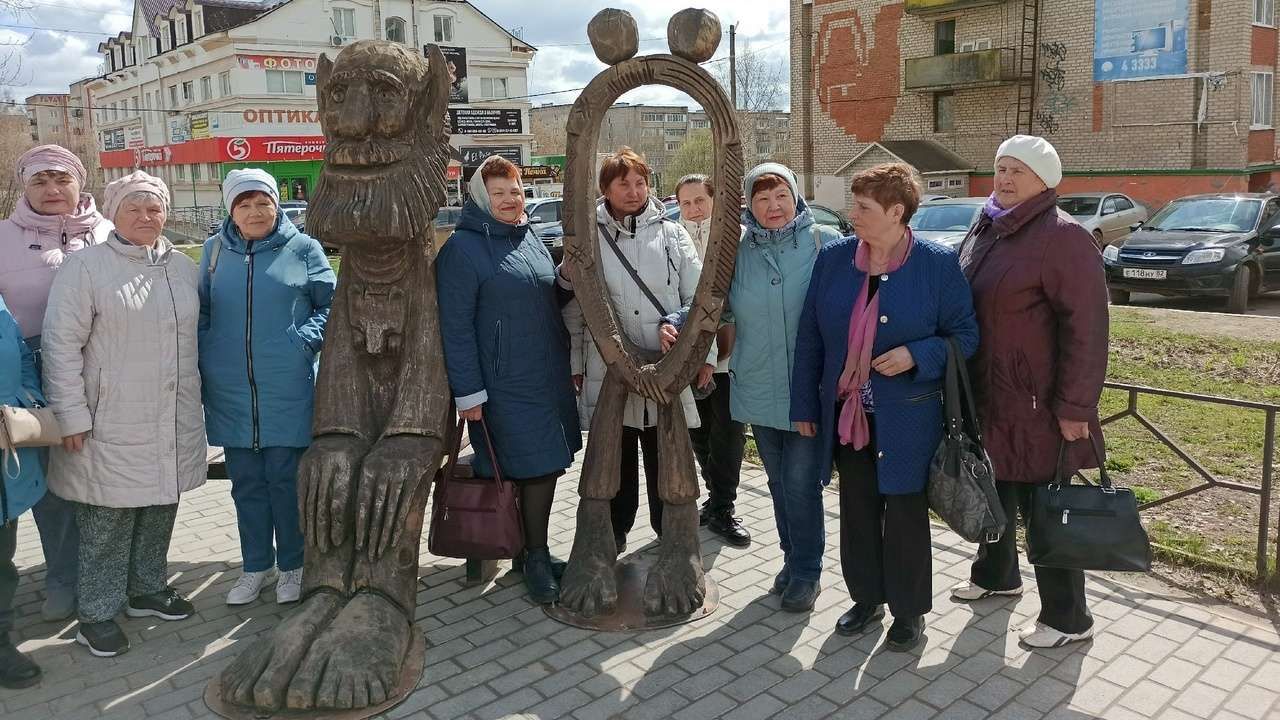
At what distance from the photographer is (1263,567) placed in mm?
4004

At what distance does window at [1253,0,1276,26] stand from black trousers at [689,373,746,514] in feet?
67.0

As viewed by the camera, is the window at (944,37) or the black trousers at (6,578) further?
the window at (944,37)

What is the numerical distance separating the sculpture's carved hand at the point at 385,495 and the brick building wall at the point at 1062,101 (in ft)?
68.5

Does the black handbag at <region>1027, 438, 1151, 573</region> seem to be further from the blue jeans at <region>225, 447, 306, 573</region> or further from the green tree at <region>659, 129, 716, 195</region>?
the green tree at <region>659, 129, 716, 195</region>

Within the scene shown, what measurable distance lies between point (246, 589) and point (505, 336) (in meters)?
1.63

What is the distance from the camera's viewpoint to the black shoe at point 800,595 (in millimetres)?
3949

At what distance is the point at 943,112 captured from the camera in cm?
2455

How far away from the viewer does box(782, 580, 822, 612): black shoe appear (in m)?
3.95

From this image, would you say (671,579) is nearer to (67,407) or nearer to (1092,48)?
(67,407)

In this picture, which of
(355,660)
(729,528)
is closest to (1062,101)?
(729,528)

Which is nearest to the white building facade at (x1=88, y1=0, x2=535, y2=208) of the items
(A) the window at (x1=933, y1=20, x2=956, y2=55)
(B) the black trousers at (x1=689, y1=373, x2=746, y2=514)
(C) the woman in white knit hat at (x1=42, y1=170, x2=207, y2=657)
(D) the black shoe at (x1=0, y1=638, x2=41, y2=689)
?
(A) the window at (x1=933, y1=20, x2=956, y2=55)

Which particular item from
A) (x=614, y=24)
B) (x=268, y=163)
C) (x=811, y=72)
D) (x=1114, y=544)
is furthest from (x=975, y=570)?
(x=268, y=163)

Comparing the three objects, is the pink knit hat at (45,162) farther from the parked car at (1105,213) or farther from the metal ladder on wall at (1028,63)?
the metal ladder on wall at (1028,63)

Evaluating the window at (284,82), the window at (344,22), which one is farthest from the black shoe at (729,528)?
the window at (344,22)
